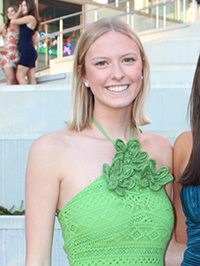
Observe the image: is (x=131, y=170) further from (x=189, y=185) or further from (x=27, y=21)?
(x=27, y=21)

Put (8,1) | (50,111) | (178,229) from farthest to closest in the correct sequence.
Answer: (8,1), (50,111), (178,229)

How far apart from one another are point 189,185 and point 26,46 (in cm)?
517

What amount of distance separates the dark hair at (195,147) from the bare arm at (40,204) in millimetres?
674

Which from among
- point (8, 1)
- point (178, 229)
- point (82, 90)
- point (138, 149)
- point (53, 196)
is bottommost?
point (178, 229)

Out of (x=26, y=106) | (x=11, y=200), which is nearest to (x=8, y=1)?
(x=26, y=106)

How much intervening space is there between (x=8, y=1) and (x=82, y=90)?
1569cm

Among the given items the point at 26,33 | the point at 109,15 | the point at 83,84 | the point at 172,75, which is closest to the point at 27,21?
the point at 26,33

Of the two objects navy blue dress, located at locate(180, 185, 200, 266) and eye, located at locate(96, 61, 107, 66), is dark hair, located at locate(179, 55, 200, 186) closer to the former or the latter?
navy blue dress, located at locate(180, 185, 200, 266)

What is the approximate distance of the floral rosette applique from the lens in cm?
226

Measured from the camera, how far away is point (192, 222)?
2.34m

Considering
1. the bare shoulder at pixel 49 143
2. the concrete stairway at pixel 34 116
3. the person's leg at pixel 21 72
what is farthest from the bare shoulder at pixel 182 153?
the person's leg at pixel 21 72

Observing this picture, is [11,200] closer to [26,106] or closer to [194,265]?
[26,106]

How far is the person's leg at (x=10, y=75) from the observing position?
24.3 ft

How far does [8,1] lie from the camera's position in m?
17.2
